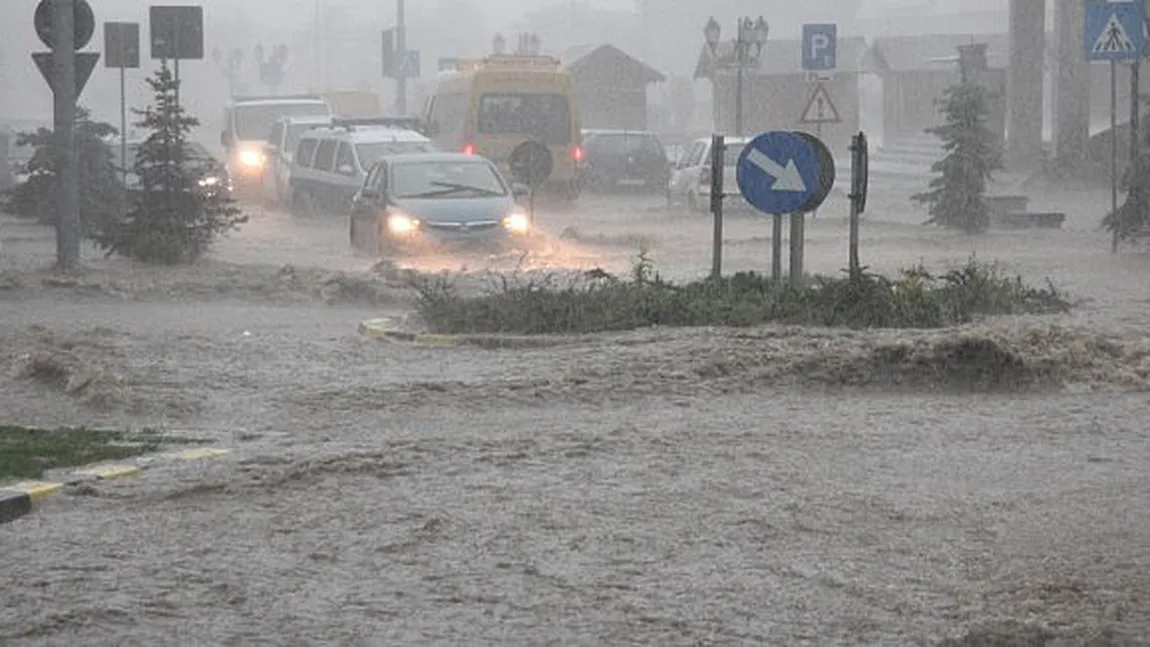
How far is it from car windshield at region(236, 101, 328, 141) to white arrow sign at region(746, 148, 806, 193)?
91.1 ft

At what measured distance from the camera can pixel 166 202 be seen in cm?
2436

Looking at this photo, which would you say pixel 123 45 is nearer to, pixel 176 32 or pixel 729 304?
pixel 176 32

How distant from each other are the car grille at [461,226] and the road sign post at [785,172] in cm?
876

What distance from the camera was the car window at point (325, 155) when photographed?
108 ft

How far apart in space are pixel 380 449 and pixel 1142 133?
18.9 m

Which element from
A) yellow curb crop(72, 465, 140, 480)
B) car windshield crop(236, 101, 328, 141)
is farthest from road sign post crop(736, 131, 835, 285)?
car windshield crop(236, 101, 328, 141)

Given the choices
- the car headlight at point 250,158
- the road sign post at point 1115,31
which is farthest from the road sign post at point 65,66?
the car headlight at point 250,158

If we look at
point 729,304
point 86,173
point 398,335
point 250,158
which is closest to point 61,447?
point 398,335

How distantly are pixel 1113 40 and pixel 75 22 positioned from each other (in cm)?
1111

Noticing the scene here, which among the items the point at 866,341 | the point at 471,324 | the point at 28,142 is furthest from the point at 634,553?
the point at 28,142

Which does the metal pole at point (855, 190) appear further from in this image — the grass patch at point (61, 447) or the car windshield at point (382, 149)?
the car windshield at point (382, 149)

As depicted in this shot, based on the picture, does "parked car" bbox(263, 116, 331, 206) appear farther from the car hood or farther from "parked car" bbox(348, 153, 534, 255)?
the car hood

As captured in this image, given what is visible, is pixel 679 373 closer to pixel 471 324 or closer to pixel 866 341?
pixel 866 341

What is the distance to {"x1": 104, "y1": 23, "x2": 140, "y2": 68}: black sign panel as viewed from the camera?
93.3 ft
